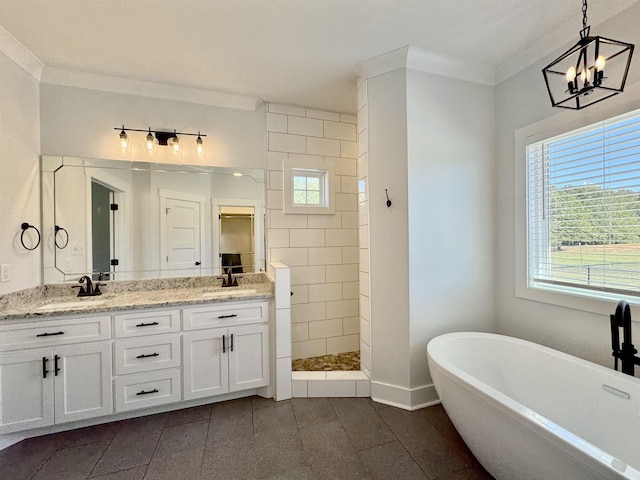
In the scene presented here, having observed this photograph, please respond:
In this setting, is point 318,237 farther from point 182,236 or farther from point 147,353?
point 147,353

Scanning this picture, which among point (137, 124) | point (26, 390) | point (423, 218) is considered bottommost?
point (26, 390)

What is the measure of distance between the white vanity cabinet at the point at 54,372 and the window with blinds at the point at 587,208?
3.19 m

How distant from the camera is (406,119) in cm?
208

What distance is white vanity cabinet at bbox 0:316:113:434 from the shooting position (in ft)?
5.66

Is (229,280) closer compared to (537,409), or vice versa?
(537,409)

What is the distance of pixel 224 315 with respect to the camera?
7.05 ft

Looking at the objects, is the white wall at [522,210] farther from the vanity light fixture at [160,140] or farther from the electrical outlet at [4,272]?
the electrical outlet at [4,272]

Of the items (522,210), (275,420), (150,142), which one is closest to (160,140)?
(150,142)

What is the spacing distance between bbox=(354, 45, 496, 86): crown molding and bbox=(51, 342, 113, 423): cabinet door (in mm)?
2814

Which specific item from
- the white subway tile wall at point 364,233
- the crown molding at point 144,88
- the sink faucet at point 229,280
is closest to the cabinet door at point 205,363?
the sink faucet at point 229,280

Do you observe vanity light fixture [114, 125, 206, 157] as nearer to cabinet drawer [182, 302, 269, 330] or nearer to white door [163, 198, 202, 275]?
white door [163, 198, 202, 275]

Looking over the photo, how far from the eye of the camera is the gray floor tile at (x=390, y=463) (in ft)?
4.92

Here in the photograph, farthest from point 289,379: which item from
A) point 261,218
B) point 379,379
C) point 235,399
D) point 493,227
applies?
point 493,227

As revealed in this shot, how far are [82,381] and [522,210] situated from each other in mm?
3416
